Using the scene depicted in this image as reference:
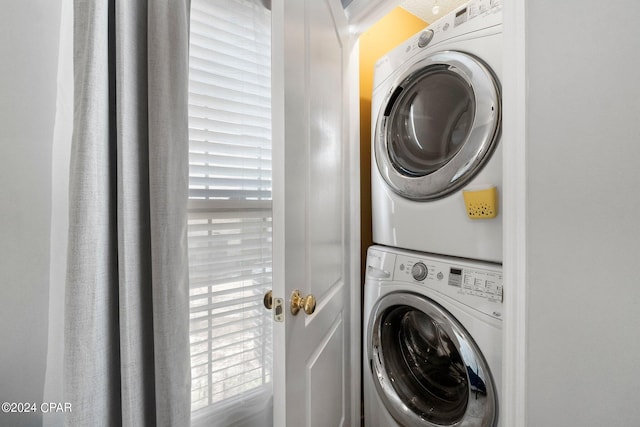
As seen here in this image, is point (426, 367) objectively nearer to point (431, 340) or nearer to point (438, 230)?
point (431, 340)

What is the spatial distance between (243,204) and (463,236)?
82 centimetres

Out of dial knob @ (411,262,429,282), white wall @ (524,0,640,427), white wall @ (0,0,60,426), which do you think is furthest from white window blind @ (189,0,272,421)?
white wall @ (524,0,640,427)

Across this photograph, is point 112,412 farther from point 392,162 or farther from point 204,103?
point 392,162

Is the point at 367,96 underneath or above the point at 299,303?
above

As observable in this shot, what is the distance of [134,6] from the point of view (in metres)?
0.69

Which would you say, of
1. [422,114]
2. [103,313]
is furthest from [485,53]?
[103,313]

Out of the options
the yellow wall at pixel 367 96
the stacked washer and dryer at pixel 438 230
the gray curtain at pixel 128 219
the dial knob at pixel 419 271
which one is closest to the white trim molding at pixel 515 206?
Answer: the stacked washer and dryer at pixel 438 230

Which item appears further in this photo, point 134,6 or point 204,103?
point 204,103

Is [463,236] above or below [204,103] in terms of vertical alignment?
below

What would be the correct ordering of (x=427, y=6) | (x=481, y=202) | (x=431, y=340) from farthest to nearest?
(x=427, y=6) < (x=431, y=340) < (x=481, y=202)

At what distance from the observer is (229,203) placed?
1.05 metres

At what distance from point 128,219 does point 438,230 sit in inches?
38.6

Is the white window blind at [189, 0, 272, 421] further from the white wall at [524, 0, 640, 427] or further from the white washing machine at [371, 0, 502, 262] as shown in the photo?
the white wall at [524, 0, 640, 427]

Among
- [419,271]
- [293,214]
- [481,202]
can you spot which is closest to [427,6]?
[481,202]
